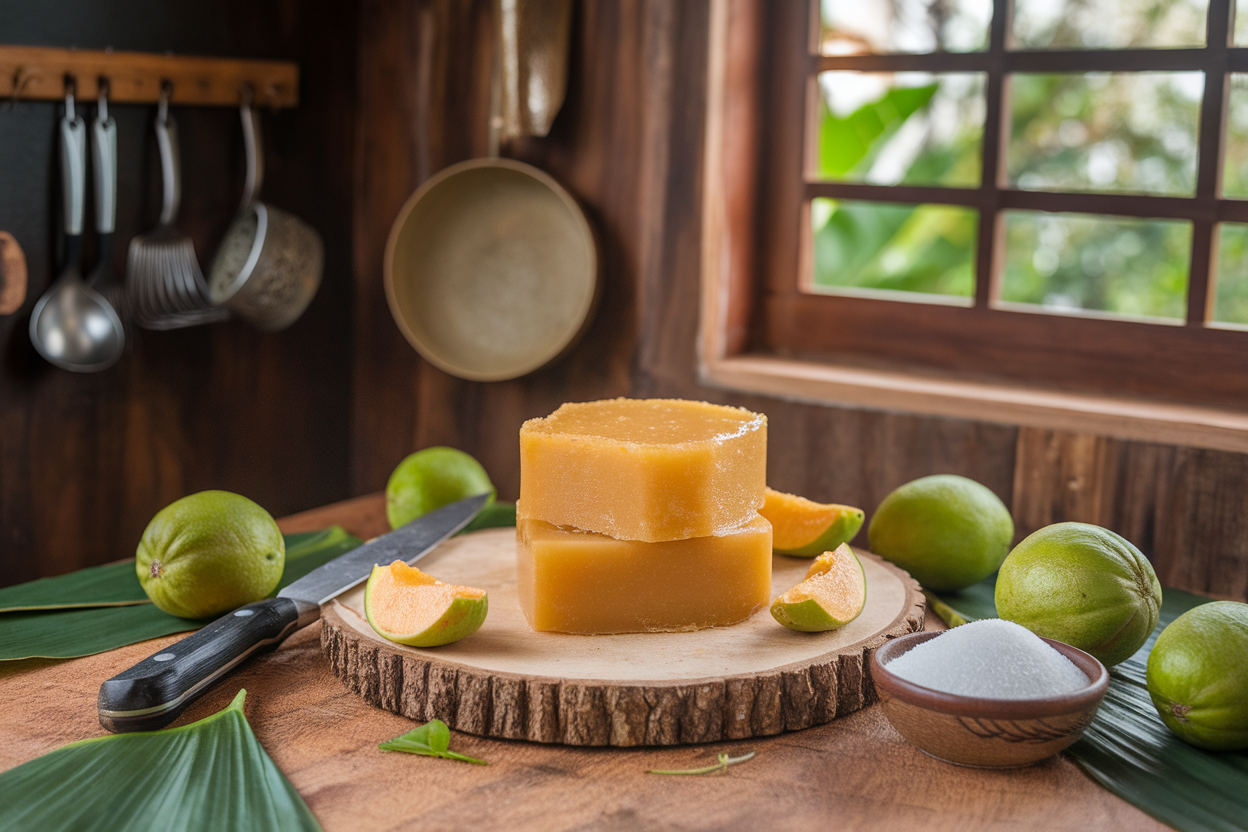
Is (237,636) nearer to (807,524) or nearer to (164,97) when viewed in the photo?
(807,524)

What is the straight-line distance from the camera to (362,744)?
1.02m

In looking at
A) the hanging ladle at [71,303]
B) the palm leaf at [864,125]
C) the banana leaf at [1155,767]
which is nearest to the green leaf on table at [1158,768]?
the banana leaf at [1155,767]

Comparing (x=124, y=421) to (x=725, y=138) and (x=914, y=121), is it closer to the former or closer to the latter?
(x=725, y=138)

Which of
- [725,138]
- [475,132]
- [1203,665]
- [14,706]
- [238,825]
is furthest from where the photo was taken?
[475,132]

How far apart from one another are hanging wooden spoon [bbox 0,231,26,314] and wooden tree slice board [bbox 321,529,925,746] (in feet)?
2.94

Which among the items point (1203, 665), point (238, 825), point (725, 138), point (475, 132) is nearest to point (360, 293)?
point (475, 132)

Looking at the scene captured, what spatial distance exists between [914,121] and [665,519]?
4.28m

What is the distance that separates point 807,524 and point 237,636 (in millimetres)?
688

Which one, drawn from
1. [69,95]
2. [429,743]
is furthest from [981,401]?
[69,95]

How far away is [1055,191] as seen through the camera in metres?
1.72

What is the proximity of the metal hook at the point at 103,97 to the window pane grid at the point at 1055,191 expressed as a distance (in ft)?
3.90

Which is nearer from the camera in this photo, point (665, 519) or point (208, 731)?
point (208, 731)

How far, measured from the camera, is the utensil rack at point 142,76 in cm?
167

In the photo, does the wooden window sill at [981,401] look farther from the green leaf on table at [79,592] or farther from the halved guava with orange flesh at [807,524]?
the green leaf on table at [79,592]
